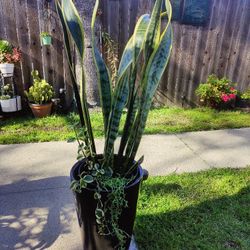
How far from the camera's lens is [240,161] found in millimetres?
2879

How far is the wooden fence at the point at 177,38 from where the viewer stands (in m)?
3.69

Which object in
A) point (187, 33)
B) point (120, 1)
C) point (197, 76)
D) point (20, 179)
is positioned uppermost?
point (120, 1)

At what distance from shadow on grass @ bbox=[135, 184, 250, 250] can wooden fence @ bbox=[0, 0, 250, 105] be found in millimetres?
2670

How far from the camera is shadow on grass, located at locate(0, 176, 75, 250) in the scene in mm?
1769

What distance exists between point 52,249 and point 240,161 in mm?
2106

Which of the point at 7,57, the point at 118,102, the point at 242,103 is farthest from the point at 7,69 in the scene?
the point at 242,103

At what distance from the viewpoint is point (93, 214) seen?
4.79 ft

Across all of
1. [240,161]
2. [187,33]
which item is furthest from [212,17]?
[240,161]

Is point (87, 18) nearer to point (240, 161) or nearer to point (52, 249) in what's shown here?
point (240, 161)

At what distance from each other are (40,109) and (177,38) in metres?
2.41

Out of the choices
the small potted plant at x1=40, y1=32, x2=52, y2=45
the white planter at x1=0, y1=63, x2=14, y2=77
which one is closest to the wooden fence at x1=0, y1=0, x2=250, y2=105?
the small potted plant at x1=40, y1=32, x2=52, y2=45

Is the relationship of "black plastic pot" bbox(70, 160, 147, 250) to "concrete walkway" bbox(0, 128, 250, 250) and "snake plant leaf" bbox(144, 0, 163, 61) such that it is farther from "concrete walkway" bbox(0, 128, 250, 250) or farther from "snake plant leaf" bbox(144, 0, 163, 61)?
"snake plant leaf" bbox(144, 0, 163, 61)

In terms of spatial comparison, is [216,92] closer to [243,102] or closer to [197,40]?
[243,102]

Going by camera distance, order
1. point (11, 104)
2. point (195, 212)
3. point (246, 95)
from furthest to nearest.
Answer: point (246, 95), point (11, 104), point (195, 212)
